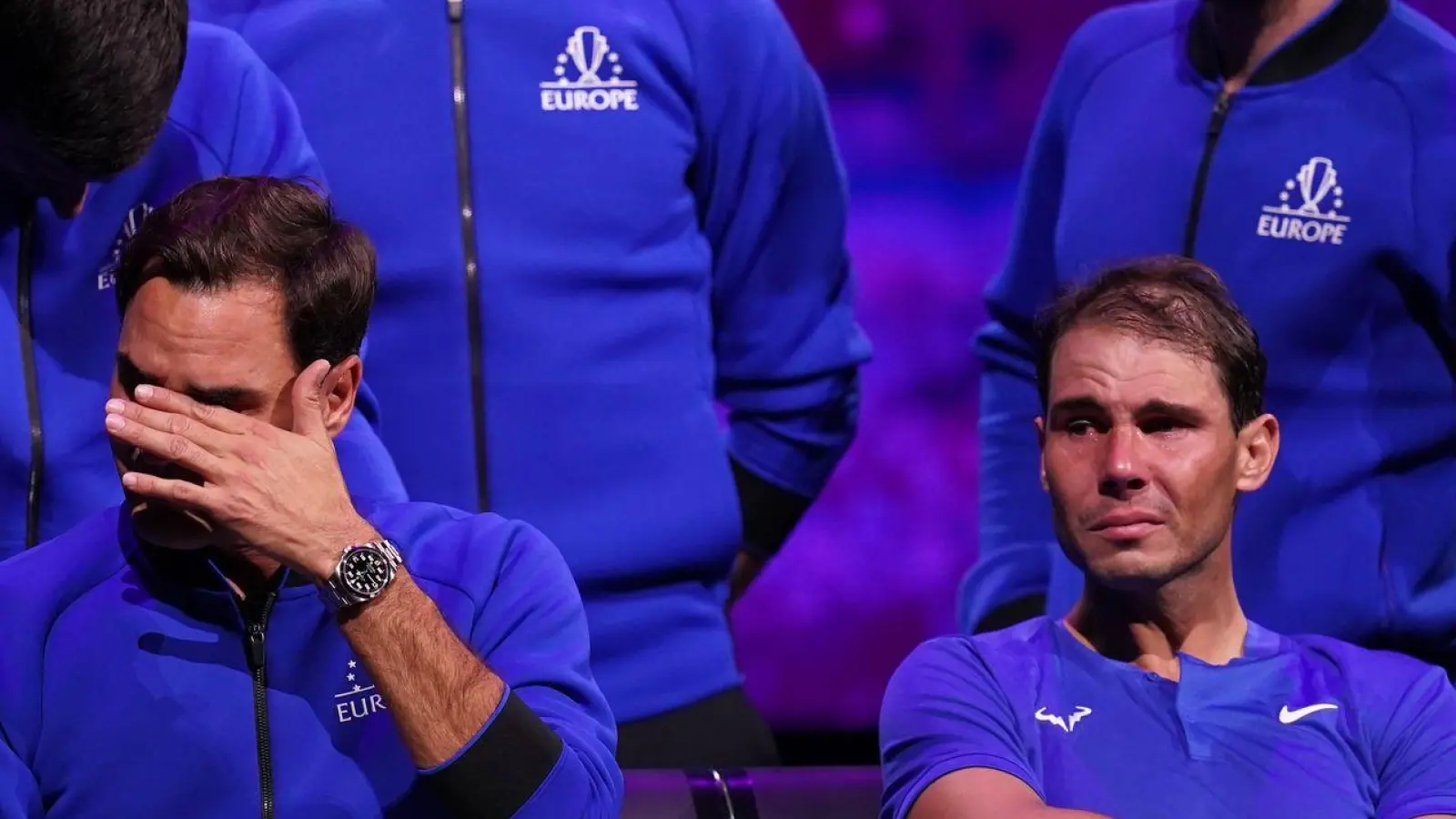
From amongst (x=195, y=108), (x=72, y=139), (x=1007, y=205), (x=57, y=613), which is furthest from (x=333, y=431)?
(x=1007, y=205)

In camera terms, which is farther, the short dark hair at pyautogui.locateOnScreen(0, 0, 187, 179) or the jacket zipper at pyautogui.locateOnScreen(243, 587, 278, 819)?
the short dark hair at pyautogui.locateOnScreen(0, 0, 187, 179)

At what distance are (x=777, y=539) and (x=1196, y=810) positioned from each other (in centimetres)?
109

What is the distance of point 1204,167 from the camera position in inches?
118

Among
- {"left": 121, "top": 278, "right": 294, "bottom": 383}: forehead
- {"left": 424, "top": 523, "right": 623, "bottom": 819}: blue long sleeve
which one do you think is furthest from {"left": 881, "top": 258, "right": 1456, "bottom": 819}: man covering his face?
{"left": 121, "top": 278, "right": 294, "bottom": 383}: forehead

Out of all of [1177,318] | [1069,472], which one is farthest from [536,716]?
[1177,318]

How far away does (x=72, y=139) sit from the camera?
2.18m

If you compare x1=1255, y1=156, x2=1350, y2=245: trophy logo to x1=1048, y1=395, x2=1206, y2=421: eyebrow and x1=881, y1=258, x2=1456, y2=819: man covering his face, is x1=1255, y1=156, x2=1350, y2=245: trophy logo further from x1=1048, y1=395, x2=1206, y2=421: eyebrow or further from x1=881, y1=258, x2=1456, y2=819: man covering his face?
x1=1048, y1=395, x2=1206, y2=421: eyebrow

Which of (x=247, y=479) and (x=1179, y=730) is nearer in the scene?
(x=247, y=479)

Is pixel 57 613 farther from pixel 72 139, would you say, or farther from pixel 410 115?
pixel 410 115

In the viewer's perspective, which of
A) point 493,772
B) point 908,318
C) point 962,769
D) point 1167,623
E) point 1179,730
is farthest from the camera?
point 908,318

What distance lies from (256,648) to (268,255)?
0.40 metres

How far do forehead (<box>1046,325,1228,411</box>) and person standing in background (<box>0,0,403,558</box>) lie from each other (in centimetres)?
86

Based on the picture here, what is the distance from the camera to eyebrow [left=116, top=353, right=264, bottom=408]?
188 cm

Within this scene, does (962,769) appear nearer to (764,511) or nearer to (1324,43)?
(764,511)
